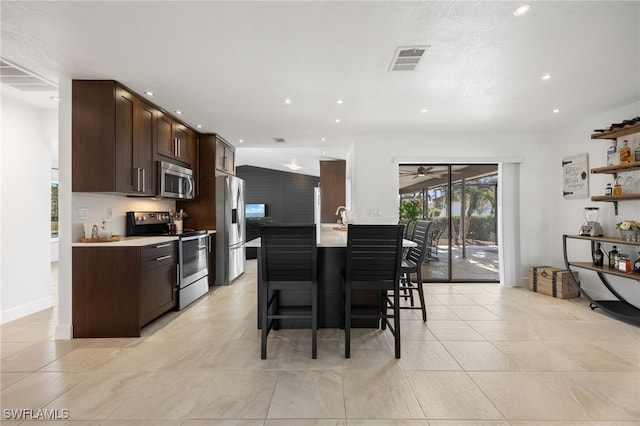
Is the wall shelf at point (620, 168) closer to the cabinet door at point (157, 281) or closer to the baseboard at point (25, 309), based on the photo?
the cabinet door at point (157, 281)

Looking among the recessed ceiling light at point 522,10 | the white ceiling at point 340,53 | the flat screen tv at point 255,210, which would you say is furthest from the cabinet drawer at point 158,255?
the flat screen tv at point 255,210

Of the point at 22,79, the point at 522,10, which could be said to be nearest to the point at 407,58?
the point at 522,10

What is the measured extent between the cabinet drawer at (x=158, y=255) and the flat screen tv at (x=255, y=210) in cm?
645

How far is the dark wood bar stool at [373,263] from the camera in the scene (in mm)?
2465

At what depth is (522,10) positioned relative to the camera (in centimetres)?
193

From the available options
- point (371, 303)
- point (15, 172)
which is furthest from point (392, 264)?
point (15, 172)

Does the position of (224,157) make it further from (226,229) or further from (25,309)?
Answer: (25,309)

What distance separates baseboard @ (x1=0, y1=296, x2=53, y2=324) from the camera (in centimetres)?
341

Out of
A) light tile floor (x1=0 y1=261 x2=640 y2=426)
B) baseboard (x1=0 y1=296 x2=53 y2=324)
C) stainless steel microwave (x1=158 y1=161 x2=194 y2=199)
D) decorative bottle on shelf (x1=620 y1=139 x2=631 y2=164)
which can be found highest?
decorative bottle on shelf (x1=620 y1=139 x2=631 y2=164)

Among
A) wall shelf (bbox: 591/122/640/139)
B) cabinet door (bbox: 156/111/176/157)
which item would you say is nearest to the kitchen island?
cabinet door (bbox: 156/111/176/157)

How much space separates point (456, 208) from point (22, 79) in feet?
19.6

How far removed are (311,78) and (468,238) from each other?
4.00m

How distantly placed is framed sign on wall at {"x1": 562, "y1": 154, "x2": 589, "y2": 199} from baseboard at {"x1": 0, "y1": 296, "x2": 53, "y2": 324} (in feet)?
24.7

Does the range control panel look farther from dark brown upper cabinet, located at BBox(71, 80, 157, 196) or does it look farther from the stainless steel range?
dark brown upper cabinet, located at BBox(71, 80, 157, 196)
